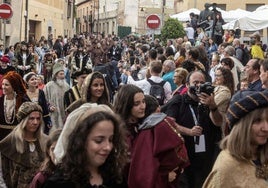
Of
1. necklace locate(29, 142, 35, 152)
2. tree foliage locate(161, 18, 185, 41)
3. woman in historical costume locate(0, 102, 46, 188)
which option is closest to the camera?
woman in historical costume locate(0, 102, 46, 188)

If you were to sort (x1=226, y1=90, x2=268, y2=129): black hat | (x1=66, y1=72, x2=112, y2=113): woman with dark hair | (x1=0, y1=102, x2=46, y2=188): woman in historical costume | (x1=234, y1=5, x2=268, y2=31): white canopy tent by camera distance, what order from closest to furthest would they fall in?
(x1=226, y1=90, x2=268, y2=129): black hat
(x1=0, y1=102, x2=46, y2=188): woman in historical costume
(x1=66, y1=72, x2=112, y2=113): woman with dark hair
(x1=234, y1=5, x2=268, y2=31): white canopy tent

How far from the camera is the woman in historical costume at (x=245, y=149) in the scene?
383cm

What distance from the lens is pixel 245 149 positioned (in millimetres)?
3891

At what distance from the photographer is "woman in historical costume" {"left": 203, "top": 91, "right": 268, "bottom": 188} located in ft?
12.6

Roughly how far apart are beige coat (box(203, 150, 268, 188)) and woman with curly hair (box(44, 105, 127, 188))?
680mm

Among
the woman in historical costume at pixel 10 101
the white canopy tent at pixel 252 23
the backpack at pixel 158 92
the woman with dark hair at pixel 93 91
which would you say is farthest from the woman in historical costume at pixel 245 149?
the white canopy tent at pixel 252 23

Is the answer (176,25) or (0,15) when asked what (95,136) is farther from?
(176,25)

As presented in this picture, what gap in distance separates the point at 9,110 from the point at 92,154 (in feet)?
15.2

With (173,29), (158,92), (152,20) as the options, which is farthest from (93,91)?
(173,29)

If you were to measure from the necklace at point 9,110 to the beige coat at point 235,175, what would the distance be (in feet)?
15.3

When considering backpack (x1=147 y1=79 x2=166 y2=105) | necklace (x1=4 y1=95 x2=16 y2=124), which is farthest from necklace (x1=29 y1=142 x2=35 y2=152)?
backpack (x1=147 y1=79 x2=166 y2=105)

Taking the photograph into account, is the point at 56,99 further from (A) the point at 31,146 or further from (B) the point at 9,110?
(A) the point at 31,146

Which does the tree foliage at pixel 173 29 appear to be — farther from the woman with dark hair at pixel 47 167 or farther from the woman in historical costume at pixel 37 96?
the woman with dark hair at pixel 47 167

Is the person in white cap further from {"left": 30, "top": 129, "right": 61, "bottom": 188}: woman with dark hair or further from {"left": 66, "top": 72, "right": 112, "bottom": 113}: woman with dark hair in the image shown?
{"left": 30, "top": 129, "right": 61, "bottom": 188}: woman with dark hair
